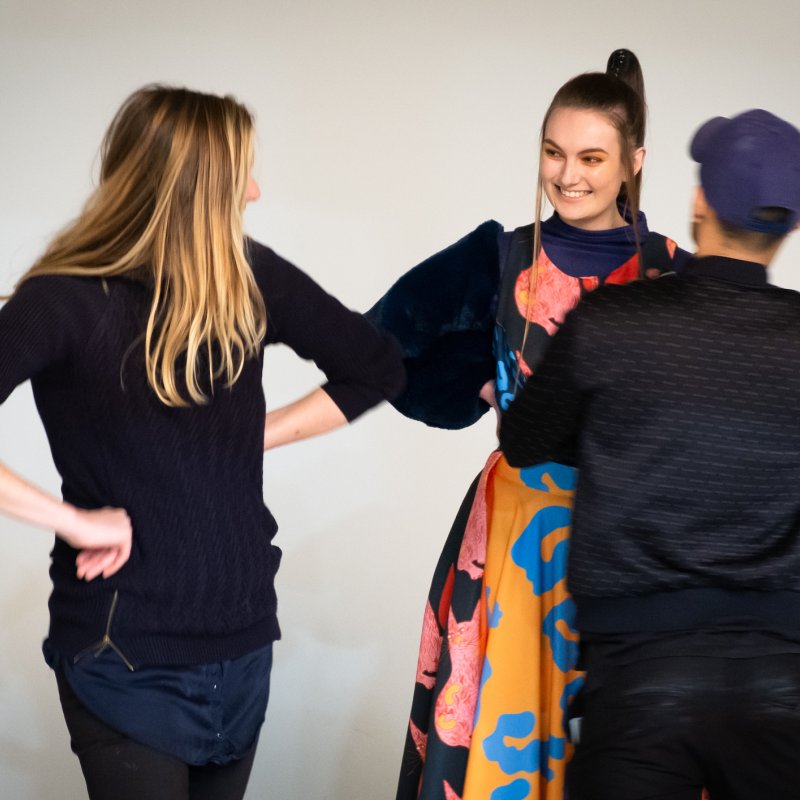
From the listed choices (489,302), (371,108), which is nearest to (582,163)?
(489,302)

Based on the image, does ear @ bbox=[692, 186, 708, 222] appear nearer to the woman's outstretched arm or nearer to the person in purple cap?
the person in purple cap

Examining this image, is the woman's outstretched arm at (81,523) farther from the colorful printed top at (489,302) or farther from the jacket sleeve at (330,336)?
the colorful printed top at (489,302)

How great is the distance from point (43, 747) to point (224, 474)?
1809 mm

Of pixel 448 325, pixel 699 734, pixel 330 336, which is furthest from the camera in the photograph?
pixel 448 325

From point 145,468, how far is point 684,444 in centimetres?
60

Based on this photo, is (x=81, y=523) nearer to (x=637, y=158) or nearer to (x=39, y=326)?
(x=39, y=326)

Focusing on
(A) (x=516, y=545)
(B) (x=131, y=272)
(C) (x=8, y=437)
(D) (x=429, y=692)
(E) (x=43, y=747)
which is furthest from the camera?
(C) (x=8, y=437)

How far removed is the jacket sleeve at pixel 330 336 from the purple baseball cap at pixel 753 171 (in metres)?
0.45

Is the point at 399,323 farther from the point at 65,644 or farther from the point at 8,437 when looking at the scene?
the point at 8,437

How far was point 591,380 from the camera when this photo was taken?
1519mm

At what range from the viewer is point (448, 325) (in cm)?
217

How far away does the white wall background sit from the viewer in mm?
4059

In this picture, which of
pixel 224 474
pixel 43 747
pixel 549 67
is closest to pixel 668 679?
pixel 224 474

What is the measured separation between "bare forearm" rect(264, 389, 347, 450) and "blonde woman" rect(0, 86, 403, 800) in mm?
250
